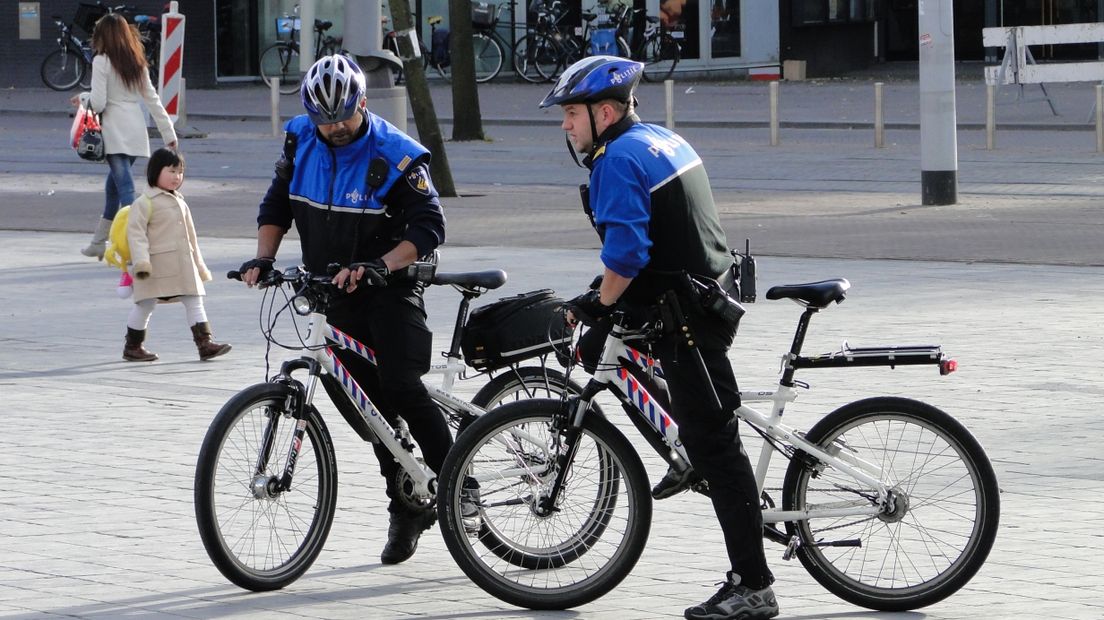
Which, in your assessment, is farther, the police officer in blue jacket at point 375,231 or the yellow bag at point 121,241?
the yellow bag at point 121,241

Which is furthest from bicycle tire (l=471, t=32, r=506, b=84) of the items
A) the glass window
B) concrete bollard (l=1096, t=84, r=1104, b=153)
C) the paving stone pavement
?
the paving stone pavement

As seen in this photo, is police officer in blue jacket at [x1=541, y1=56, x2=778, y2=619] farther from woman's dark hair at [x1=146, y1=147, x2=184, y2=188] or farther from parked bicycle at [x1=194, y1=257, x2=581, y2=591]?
woman's dark hair at [x1=146, y1=147, x2=184, y2=188]

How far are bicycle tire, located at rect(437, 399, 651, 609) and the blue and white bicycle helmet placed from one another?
103cm

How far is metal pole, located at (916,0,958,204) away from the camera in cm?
1566

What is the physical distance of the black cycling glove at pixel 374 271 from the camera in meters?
5.31

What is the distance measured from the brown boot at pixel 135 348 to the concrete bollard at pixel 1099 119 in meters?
12.9

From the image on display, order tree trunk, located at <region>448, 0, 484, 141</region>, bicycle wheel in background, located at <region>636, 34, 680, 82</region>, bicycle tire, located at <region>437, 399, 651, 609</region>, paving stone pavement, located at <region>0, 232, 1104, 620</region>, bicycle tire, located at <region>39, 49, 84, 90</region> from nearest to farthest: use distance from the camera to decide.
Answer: bicycle tire, located at <region>437, 399, 651, 609</region>, paving stone pavement, located at <region>0, 232, 1104, 620</region>, tree trunk, located at <region>448, 0, 484, 141</region>, bicycle tire, located at <region>39, 49, 84, 90</region>, bicycle wheel in background, located at <region>636, 34, 680, 82</region>

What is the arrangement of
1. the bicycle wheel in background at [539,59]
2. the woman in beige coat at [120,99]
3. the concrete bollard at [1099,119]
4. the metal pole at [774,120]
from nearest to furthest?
the woman in beige coat at [120,99]
the concrete bollard at [1099,119]
the metal pole at [774,120]
the bicycle wheel in background at [539,59]

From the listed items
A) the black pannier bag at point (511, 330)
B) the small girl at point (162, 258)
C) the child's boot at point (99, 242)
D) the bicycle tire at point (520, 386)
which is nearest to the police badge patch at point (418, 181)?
the black pannier bag at point (511, 330)

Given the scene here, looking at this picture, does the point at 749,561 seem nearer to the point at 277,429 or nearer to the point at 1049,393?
the point at 277,429

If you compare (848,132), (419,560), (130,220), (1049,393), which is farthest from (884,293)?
(848,132)

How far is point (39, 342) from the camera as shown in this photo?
10109 mm

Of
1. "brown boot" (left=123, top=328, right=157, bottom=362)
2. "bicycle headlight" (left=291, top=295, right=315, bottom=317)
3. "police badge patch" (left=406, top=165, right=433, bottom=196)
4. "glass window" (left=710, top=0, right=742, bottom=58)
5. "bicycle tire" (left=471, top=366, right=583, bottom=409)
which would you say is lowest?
"brown boot" (left=123, top=328, right=157, bottom=362)

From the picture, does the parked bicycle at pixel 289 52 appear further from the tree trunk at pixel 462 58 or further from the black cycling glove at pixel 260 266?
the black cycling glove at pixel 260 266
